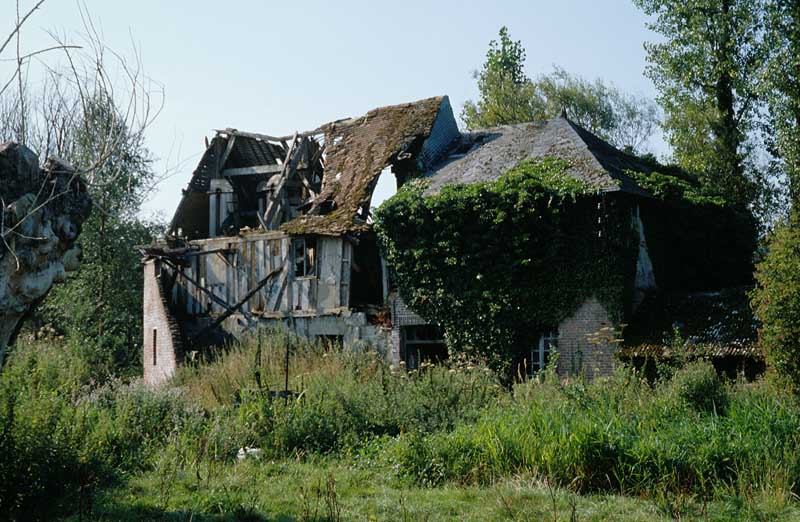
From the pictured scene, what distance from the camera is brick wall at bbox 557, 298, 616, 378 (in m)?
19.2

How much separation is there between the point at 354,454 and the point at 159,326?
15.9m

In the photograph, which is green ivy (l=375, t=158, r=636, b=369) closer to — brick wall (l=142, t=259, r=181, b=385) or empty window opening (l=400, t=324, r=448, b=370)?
empty window opening (l=400, t=324, r=448, b=370)

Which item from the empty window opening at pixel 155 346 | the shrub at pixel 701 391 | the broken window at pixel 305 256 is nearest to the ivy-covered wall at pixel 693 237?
the broken window at pixel 305 256

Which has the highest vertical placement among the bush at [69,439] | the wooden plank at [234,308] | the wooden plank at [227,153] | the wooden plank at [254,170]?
the wooden plank at [227,153]

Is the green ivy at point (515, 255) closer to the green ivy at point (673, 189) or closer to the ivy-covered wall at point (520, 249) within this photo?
the ivy-covered wall at point (520, 249)

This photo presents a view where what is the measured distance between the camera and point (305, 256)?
24.0 m

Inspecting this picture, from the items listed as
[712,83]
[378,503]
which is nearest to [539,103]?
[712,83]

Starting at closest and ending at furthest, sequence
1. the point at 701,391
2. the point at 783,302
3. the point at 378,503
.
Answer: the point at 378,503 < the point at 701,391 < the point at 783,302

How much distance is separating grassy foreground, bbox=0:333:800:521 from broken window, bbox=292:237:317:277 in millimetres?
10170

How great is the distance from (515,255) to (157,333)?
39.8 feet

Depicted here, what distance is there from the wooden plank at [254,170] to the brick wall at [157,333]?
3688 millimetres

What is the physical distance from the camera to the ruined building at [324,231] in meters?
21.8

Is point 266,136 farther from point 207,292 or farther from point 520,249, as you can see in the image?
point 520,249

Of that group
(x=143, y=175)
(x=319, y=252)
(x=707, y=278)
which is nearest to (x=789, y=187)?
(x=707, y=278)
